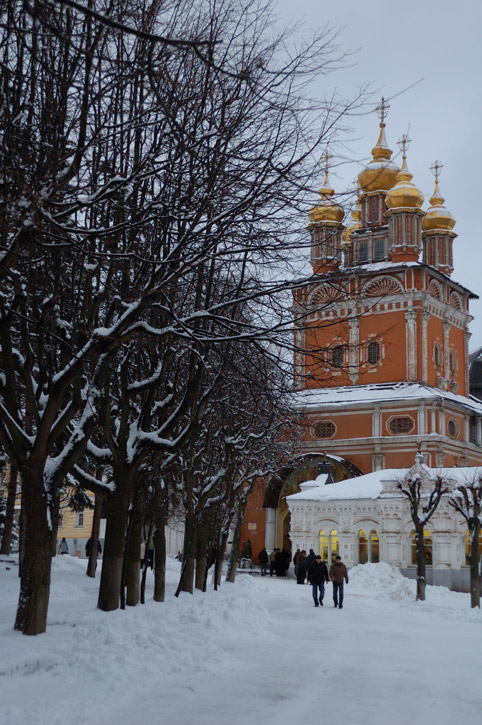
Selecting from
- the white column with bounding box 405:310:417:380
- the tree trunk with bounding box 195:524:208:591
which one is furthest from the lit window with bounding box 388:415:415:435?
the tree trunk with bounding box 195:524:208:591

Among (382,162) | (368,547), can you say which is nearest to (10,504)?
(368,547)

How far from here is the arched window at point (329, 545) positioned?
38000 millimetres

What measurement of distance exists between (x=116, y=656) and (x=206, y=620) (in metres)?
4.74

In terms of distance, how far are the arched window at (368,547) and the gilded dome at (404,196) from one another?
69.5 ft

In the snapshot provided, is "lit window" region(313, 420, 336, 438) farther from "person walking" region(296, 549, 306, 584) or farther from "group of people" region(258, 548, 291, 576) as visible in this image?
"person walking" region(296, 549, 306, 584)

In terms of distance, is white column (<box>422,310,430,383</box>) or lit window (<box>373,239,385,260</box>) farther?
lit window (<box>373,239,385,260</box>)

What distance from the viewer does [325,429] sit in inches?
1993

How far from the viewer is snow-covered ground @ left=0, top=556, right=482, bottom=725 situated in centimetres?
838

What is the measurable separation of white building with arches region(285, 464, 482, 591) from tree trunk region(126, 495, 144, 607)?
16.1 metres

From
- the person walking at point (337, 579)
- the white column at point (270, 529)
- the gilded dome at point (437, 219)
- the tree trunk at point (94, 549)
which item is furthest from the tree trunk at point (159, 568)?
the gilded dome at point (437, 219)

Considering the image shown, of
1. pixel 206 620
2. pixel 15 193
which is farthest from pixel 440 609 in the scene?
pixel 15 193

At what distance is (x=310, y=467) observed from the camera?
47.7 meters

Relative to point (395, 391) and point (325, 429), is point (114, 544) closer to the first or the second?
point (395, 391)

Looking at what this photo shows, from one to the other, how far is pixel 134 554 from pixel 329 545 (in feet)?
76.1
